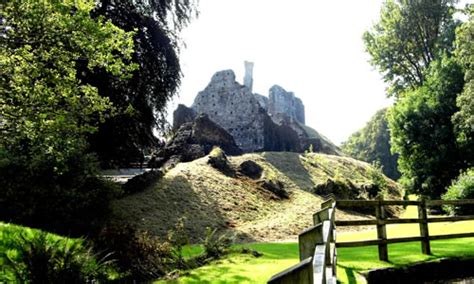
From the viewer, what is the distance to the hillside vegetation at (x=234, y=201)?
14.0 metres

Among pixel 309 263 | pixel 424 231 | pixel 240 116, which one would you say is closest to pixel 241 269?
pixel 424 231

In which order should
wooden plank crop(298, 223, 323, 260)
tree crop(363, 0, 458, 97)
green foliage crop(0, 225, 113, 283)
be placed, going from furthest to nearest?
1. tree crop(363, 0, 458, 97)
2. green foliage crop(0, 225, 113, 283)
3. wooden plank crop(298, 223, 323, 260)

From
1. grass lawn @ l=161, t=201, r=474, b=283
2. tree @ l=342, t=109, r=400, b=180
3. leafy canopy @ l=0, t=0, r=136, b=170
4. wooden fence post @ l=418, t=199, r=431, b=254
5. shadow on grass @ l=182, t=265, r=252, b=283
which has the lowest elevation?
shadow on grass @ l=182, t=265, r=252, b=283

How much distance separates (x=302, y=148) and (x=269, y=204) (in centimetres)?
2717

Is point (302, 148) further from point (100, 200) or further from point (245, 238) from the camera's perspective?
point (100, 200)

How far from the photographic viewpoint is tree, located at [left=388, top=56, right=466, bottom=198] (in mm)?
21719

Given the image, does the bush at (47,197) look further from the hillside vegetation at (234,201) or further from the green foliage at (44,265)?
the green foliage at (44,265)

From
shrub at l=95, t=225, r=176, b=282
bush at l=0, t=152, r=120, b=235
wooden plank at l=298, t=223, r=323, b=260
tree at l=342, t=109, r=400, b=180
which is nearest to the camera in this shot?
wooden plank at l=298, t=223, r=323, b=260

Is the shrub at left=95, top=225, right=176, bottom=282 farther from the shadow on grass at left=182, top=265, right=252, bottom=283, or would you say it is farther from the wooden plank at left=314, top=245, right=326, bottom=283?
the wooden plank at left=314, top=245, right=326, bottom=283

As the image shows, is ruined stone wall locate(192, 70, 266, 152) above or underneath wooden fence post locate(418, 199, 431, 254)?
above

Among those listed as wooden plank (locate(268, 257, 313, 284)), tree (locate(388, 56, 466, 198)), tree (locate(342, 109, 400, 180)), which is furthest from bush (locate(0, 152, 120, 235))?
tree (locate(342, 109, 400, 180))

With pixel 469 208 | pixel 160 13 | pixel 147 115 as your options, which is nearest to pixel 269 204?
pixel 147 115

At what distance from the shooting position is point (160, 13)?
19.7 m

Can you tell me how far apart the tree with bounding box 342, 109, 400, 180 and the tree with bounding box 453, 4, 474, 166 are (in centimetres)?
3502
